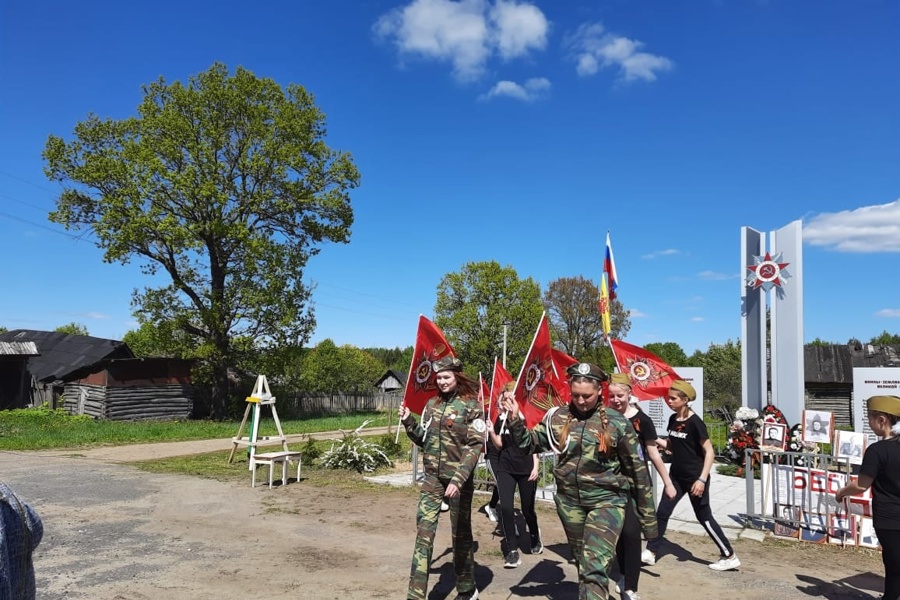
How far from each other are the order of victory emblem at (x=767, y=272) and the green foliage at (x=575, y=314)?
115 feet

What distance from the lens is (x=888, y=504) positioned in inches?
174

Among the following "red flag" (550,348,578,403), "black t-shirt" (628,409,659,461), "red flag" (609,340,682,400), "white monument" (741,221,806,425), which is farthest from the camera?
"white monument" (741,221,806,425)

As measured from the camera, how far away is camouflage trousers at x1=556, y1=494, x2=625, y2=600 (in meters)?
3.92

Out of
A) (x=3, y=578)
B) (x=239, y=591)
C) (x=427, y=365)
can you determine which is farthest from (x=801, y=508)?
(x=3, y=578)

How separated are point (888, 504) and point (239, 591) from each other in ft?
17.2

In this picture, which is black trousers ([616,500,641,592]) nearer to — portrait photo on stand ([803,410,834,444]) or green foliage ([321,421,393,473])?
portrait photo on stand ([803,410,834,444])

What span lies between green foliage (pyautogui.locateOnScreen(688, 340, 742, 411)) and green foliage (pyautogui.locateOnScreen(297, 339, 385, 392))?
23467 mm

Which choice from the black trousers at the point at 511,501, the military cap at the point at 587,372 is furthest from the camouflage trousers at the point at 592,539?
the black trousers at the point at 511,501

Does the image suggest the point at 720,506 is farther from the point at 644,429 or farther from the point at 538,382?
the point at 538,382

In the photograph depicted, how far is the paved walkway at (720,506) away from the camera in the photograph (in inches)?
315

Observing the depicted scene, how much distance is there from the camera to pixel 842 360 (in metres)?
27.0

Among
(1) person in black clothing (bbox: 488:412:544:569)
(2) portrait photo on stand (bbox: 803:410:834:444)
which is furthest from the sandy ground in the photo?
(2) portrait photo on stand (bbox: 803:410:834:444)

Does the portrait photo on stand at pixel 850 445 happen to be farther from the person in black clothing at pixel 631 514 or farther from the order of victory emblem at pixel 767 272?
the order of victory emblem at pixel 767 272

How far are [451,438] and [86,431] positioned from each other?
20713 mm
